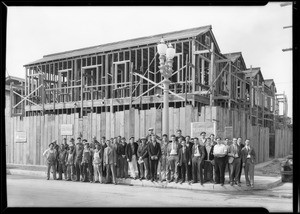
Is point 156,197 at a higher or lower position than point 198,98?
lower

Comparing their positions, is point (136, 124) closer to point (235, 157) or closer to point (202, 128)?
point (202, 128)

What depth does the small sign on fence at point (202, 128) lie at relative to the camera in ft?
44.7

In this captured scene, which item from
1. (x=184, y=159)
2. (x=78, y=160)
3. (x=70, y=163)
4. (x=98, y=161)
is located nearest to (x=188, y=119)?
(x=184, y=159)

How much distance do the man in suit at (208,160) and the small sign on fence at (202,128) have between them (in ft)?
2.68

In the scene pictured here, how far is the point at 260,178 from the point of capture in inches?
535

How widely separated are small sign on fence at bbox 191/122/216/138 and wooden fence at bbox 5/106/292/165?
0.31m

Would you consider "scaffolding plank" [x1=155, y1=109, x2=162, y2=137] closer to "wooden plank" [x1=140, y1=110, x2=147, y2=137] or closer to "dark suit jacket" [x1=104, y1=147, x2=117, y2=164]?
"wooden plank" [x1=140, y1=110, x2=147, y2=137]

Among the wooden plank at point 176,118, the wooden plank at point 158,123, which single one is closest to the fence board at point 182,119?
the wooden plank at point 176,118

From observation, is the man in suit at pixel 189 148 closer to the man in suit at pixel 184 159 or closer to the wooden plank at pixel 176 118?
the man in suit at pixel 184 159
